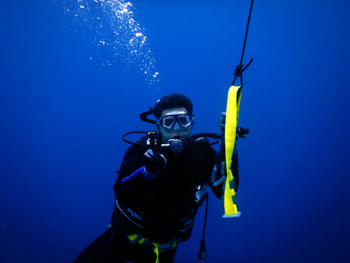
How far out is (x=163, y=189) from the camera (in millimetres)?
1981

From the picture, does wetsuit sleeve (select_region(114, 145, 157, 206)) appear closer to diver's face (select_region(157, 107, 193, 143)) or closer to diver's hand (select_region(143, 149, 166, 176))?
diver's hand (select_region(143, 149, 166, 176))

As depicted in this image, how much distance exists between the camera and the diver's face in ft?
6.91

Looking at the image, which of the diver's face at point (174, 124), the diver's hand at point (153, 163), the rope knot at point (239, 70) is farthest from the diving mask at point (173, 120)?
the rope knot at point (239, 70)

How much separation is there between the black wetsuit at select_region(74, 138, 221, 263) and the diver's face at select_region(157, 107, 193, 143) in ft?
0.53

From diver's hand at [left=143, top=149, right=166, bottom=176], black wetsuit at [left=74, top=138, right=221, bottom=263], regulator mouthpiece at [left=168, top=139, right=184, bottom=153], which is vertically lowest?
black wetsuit at [left=74, top=138, right=221, bottom=263]

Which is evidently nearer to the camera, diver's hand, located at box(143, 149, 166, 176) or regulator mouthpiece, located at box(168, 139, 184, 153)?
diver's hand, located at box(143, 149, 166, 176)

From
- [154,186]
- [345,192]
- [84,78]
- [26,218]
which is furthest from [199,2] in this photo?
[26,218]

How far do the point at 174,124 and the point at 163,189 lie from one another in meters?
0.70

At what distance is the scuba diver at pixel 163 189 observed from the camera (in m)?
1.92

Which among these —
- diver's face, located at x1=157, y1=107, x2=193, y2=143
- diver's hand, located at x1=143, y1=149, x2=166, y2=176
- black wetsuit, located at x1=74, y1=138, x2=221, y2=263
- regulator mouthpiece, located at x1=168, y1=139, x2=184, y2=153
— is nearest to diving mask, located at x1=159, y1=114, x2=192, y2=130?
diver's face, located at x1=157, y1=107, x2=193, y2=143

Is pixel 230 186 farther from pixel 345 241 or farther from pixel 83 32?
pixel 83 32

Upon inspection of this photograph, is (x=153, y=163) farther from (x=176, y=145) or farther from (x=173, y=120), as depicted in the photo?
(x=173, y=120)

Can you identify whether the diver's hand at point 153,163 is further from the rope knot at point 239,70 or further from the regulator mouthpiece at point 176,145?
the rope knot at point 239,70

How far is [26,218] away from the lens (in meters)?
10.5
